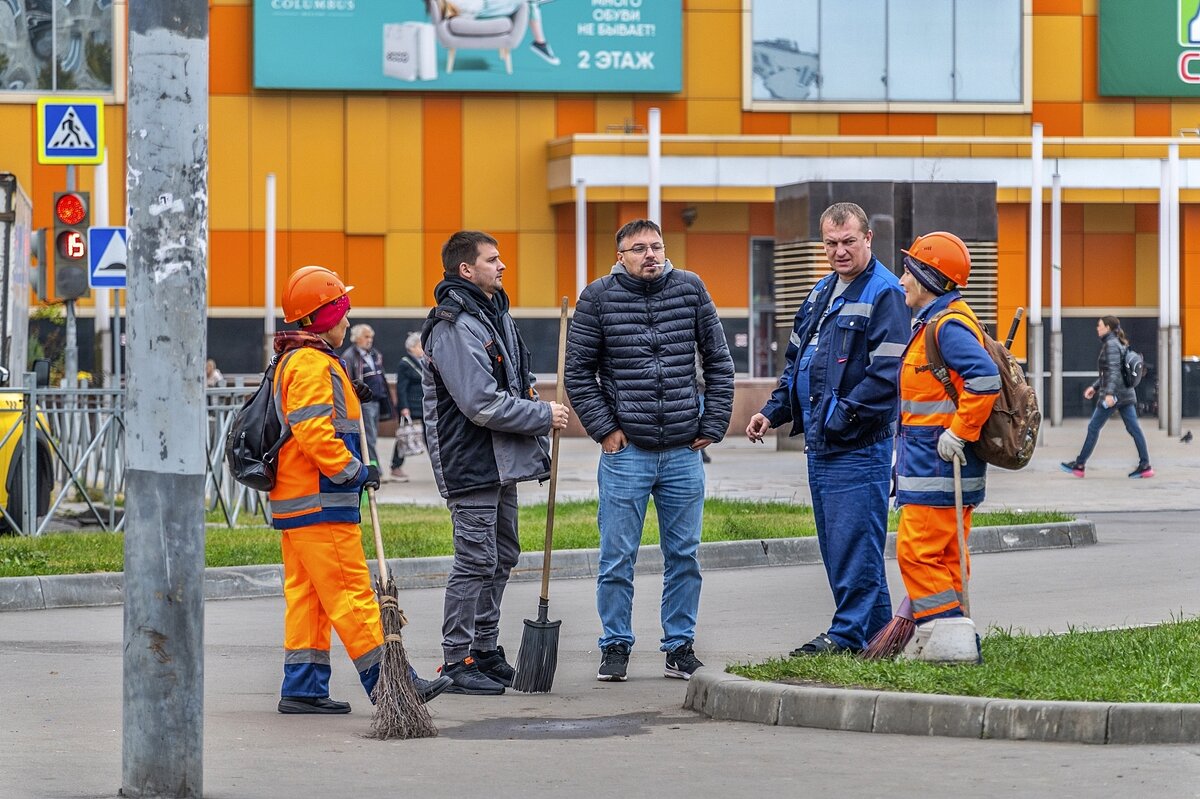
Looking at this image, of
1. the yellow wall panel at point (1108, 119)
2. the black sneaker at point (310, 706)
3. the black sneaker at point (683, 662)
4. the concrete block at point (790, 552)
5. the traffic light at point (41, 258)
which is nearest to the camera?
the black sneaker at point (310, 706)

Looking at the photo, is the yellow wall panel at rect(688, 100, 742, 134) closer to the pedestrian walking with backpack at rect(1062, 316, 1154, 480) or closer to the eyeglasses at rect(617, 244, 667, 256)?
the pedestrian walking with backpack at rect(1062, 316, 1154, 480)

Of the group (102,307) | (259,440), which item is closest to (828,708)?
(259,440)

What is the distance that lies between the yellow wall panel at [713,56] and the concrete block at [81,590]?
24.1 metres

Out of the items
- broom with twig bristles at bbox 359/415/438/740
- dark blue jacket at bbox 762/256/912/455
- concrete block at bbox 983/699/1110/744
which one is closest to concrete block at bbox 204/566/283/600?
dark blue jacket at bbox 762/256/912/455

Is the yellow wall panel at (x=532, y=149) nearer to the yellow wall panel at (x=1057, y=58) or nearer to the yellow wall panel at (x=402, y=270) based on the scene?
the yellow wall panel at (x=402, y=270)

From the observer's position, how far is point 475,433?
8.49 m

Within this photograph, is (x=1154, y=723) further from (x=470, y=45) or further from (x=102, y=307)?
(x=470, y=45)

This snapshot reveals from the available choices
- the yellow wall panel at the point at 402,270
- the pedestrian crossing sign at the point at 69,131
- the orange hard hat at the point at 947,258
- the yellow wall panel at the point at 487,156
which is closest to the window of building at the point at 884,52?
the yellow wall panel at the point at 487,156

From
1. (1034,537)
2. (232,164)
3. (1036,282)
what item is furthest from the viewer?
(232,164)

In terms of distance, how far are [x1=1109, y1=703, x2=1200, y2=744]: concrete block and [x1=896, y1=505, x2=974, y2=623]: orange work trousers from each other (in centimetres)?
130

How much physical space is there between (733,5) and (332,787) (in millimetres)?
29936

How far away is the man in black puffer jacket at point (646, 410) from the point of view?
28.0 feet

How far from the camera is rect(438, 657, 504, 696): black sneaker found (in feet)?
27.7

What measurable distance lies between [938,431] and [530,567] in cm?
574
